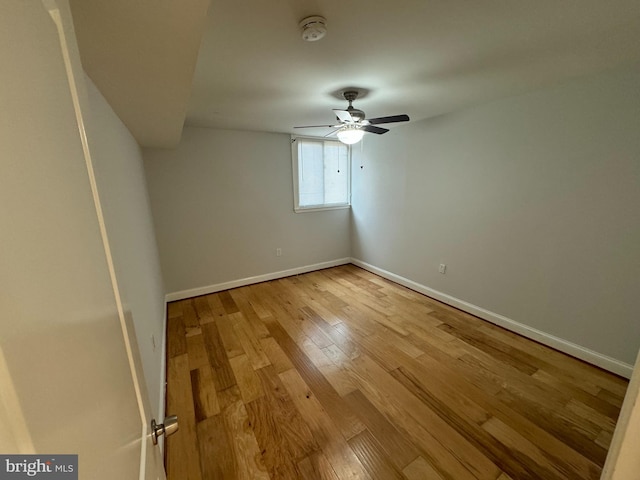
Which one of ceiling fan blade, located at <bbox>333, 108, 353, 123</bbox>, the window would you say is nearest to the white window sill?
the window

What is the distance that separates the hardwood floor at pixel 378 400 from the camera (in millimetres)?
1362

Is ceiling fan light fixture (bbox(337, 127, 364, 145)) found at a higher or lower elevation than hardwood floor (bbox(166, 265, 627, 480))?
higher

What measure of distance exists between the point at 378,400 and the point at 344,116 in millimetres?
2130

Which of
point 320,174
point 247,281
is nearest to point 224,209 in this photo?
point 247,281

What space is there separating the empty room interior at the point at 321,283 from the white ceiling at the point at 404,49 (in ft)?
0.05

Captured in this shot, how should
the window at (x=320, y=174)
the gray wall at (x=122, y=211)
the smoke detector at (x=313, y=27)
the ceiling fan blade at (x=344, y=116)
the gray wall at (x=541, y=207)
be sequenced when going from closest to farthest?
Answer: 1. the gray wall at (x=122, y=211)
2. the smoke detector at (x=313, y=27)
3. the gray wall at (x=541, y=207)
4. the ceiling fan blade at (x=344, y=116)
5. the window at (x=320, y=174)

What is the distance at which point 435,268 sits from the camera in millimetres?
3189

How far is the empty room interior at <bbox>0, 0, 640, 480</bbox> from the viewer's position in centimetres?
32

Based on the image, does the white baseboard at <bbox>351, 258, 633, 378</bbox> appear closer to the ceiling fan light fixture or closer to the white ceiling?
the white ceiling

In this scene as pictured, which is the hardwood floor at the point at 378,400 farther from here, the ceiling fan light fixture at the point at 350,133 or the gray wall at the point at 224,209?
the ceiling fan light fixture at the point at 350,133

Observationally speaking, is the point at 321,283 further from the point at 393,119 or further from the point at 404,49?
the point at 404,49

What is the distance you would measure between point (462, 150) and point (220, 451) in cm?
323

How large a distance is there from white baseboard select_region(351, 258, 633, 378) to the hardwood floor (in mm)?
65

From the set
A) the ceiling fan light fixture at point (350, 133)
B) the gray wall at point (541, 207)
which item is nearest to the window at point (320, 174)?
the gray wall at point (541, 207)
